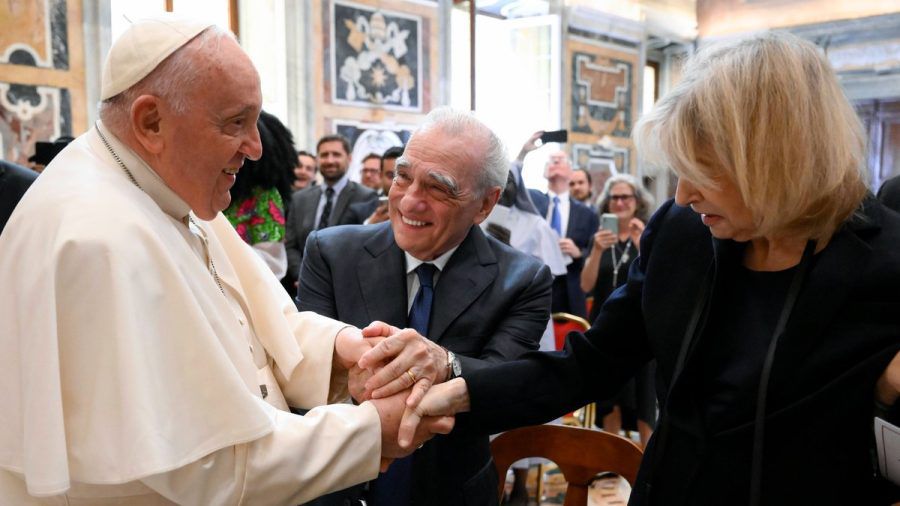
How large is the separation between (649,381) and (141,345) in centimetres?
424

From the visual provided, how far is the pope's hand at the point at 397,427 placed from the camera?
1.62 metres

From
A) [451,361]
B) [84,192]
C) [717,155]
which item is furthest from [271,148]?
[717,155]

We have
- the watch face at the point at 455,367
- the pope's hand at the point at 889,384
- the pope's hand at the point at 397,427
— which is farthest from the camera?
the watch face at the point at 455,367

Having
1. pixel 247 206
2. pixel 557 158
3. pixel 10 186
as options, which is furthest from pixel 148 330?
pixel 557 158

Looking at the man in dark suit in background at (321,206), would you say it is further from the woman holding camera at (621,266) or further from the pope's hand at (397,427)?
the pope's hand at (397,427)

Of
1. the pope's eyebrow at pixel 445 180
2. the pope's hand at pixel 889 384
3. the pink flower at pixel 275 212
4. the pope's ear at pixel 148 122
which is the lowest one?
the pope's hand at pixel 889 384

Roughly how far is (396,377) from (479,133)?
774 millimetres

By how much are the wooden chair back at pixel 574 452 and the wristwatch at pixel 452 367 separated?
0.30 meters

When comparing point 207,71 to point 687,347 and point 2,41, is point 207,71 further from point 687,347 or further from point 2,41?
point 2,41

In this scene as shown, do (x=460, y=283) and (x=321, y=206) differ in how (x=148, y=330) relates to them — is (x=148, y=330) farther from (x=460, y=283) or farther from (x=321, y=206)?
(x=321, y=206)

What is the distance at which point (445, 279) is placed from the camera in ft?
7.13

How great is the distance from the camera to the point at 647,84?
17141mm

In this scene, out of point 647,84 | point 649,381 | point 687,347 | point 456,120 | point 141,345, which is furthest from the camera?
point 647,84

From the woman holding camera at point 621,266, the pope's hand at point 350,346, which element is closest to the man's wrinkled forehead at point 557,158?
the woman holding camera at point 621,266
